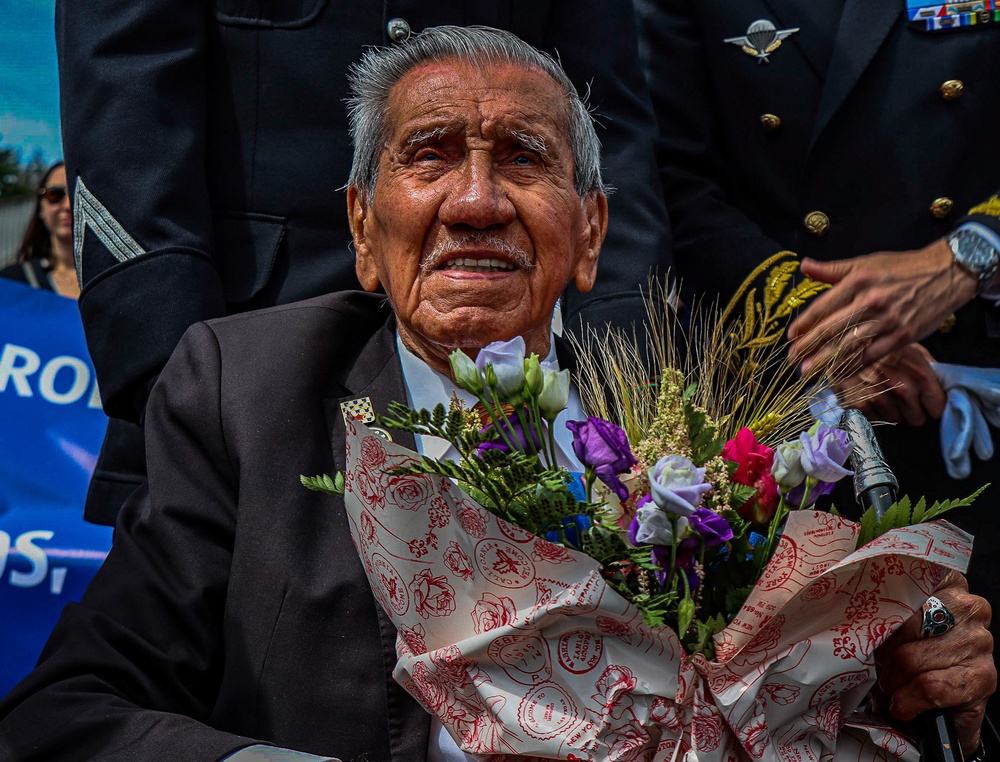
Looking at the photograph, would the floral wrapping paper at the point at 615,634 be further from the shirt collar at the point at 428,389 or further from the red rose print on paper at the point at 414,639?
the shirt collar at the point at 428,389

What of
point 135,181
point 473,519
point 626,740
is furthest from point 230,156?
point 626,740

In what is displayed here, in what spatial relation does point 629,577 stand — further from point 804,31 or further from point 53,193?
point 53,193

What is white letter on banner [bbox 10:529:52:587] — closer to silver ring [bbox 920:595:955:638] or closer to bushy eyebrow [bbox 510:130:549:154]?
bushy eyebrow [bbox 510:130:549:154]

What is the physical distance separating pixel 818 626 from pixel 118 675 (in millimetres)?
1061

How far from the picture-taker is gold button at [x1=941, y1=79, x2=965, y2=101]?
2.86 meters

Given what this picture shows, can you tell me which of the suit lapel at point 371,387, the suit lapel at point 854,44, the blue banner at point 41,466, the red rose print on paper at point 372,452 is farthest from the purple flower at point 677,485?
the blue banner at point 41,466

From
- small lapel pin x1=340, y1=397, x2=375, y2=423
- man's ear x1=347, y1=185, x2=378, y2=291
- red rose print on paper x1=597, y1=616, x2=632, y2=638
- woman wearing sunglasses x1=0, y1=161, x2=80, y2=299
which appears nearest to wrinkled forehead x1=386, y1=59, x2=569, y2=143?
man's ear x1=347, y1=185, x2=378, y2=291

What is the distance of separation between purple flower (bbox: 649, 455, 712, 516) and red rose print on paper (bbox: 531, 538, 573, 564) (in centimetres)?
13

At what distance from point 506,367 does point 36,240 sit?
280 cm

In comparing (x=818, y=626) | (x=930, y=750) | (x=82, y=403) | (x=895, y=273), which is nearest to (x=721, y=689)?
(x=818, y=626)

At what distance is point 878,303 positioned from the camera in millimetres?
2564

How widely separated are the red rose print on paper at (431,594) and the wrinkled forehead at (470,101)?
1008mm

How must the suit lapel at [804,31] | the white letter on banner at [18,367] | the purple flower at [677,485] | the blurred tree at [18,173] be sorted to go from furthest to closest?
the blurred tree at [18,173]
the white letter on banner at [18,367]
the suit lapel at [804,31]
the purple flower at [677,485]

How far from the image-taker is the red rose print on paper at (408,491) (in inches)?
63.1
